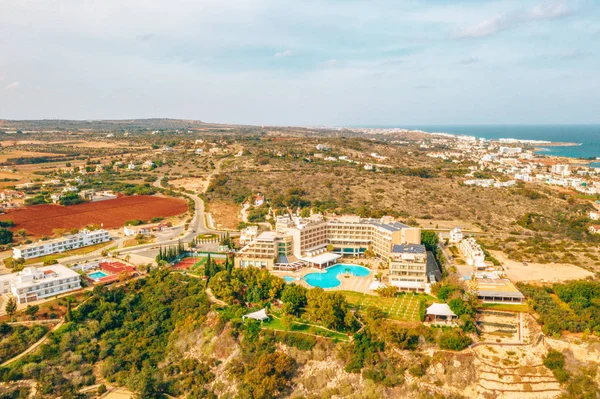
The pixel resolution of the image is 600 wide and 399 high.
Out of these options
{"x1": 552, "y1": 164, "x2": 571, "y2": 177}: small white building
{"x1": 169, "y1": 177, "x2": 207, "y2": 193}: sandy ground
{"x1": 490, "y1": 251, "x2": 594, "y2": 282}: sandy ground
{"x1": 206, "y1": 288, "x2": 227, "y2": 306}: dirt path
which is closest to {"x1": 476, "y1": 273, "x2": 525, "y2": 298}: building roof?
{"x1": 490, "y1": 251, "x2": 594, "y2": 282}: sandy ground

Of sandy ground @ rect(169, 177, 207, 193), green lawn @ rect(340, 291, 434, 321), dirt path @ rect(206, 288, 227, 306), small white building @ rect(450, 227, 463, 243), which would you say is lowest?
dirt path @ rect(206, 288, 227, 306)

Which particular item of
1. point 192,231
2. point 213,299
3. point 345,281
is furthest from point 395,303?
point 192,231

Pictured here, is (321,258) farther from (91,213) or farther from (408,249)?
(91,213)

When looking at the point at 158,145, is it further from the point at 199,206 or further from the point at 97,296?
the point at 97,296

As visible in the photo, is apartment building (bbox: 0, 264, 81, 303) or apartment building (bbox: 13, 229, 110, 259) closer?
apartment building (bbox: 0, 264, 81, 303)

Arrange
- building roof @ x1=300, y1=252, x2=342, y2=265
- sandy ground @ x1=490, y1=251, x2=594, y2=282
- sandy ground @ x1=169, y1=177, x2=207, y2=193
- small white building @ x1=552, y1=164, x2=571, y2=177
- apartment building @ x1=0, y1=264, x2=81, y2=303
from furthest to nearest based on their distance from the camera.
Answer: small white building @ x1=552, y1=164, x2=571, y2=177 < sandy ground @ x1=169, y1=177, x2=207, y2=193 < building roof @ x1=300, y1=252, x2=342, y2=265 < sandy ground @ x1=490, y1=251, x2=594, y2=282 < apartment building @ x1=0, y1=264, x2=81, y2=303

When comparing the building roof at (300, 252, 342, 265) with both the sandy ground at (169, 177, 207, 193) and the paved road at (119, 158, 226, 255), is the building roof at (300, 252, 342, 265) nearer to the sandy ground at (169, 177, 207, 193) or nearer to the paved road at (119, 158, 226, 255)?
the paved road at (119, 158, 226, 255)

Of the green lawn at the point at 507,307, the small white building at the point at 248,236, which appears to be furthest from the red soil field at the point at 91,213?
the green lawn at the point at 507,307

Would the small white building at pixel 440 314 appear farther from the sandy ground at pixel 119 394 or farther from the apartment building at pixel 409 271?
the sandy ground at pixel 119 394
